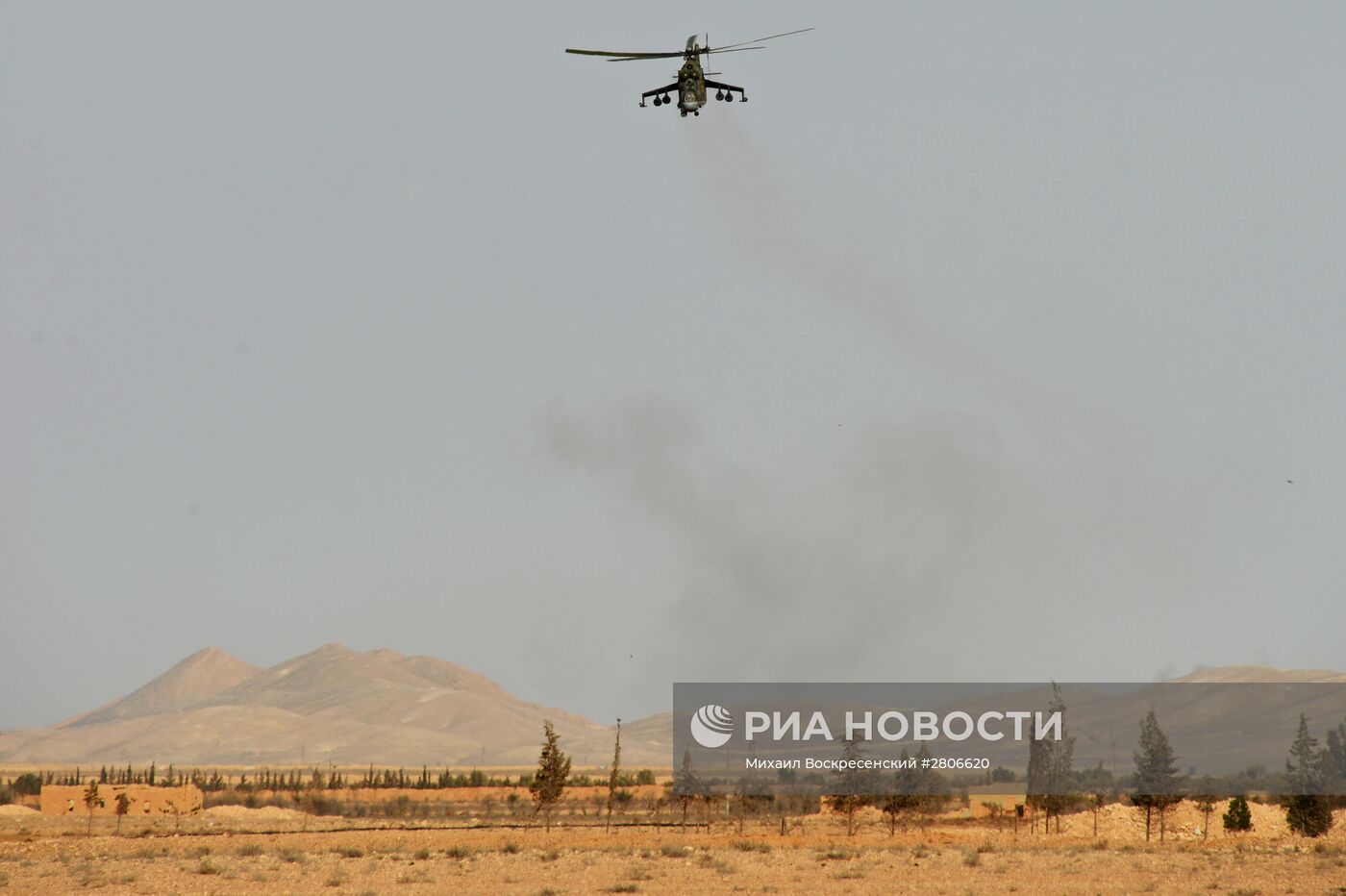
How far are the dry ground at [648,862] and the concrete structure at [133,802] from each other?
22.2 m

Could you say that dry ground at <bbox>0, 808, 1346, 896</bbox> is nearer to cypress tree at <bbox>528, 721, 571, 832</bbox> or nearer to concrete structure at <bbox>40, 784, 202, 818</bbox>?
cypress tree at <bbox>528, 721, 571, 832</bbox>

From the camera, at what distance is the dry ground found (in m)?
45.5

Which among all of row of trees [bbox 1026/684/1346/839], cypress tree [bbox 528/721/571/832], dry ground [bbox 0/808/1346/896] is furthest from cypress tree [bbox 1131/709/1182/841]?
cypress tree [bbox 528/721/571/832]

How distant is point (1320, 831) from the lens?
240ft

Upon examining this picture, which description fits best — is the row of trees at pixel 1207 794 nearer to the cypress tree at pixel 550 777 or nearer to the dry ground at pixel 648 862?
the dry ground at pixel 648 862

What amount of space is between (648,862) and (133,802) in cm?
5838

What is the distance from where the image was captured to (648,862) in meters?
54.6

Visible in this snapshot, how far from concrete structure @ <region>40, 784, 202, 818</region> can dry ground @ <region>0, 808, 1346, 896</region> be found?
22.2 m

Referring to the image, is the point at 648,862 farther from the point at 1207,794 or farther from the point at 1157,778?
the point at 1207,794

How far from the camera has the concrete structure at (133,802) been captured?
98750 millimetres

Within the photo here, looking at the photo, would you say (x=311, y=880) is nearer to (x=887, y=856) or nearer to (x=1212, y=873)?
(x=887, y=856)

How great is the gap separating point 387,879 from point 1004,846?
29.6m

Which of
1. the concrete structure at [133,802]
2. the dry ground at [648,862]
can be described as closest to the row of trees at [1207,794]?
the dry ground at [648,862]

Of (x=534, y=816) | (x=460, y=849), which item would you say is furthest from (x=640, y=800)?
(x=460, y=849)
